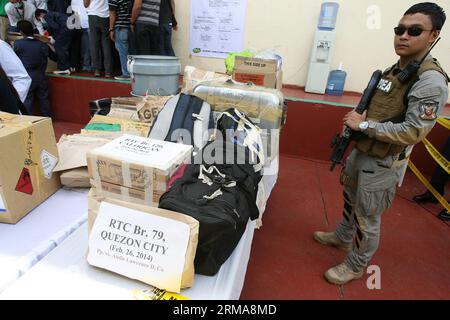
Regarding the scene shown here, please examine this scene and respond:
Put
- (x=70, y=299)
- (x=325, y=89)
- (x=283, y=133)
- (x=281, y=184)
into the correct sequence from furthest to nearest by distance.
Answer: (x=325, y=89) < (x=283, y=133) < (x=281, y=184) < (x=70, y=299)

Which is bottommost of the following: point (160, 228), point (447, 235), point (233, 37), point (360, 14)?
point (447, 235)

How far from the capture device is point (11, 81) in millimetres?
2057

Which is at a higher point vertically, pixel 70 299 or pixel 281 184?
pixel 70 299

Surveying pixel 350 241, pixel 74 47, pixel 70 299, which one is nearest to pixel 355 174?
pixel 350 241

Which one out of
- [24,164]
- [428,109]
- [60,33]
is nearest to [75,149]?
[24,164]

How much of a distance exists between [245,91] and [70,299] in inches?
54.7

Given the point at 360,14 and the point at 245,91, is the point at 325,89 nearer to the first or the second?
the point at 360,14

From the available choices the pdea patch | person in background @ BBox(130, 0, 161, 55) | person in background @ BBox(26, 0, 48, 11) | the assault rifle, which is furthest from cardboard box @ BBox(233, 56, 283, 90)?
person in background @ BBox(26, 0, 48, 11)

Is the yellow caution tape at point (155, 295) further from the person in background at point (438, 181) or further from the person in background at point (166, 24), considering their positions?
the person in background at point (166, 24)

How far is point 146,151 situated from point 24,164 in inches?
19.9

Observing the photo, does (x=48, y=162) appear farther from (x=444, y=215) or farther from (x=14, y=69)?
(x=444, y=215)

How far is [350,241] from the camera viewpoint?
182 centimetres

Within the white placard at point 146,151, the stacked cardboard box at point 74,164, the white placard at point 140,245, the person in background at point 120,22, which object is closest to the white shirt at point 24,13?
the person in background at point 120,22

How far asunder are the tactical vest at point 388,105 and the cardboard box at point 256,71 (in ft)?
2.65
